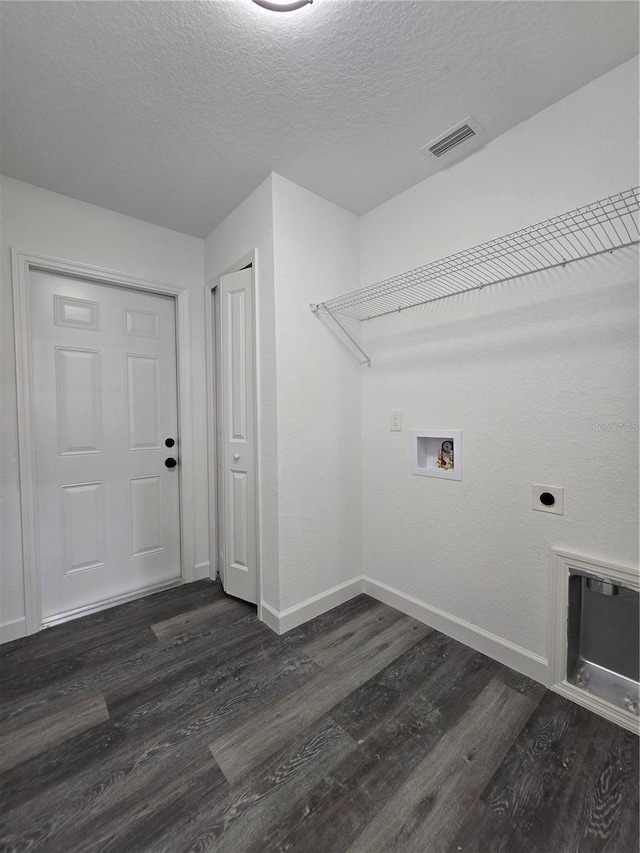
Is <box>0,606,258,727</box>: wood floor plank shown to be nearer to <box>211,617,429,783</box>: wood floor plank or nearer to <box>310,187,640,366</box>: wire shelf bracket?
<box>211,617,429,783</box>: wood floor plank

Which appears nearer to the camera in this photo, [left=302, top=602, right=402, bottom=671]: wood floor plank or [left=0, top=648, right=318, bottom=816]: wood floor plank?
[left=0, top=648, right=318, bottom=816]: wood floor plank

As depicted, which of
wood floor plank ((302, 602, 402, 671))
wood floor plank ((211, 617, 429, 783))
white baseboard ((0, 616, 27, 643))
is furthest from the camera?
white baseboard ((0, 616, 27, 643))

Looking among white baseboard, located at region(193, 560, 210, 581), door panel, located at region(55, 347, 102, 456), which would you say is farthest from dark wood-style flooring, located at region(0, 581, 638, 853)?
door panel, located at region(55, 347, 102, 456)

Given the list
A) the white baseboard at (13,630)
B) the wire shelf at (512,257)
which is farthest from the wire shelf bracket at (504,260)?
the white baseboard at (13,630)

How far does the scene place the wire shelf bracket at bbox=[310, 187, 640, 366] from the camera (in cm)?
129

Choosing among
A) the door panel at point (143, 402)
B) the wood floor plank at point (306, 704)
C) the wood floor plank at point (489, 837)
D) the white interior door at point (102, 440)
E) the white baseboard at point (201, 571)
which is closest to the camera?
the wood floor plank at point (489, 837)

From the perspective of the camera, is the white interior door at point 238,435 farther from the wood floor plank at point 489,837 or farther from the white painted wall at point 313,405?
the wood floor plank at point 489,837

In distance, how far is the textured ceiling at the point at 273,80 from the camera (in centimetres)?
116

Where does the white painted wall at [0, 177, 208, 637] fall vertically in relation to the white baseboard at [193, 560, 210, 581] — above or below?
above

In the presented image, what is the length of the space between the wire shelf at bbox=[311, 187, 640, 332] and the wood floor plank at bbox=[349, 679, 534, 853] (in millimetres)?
1763

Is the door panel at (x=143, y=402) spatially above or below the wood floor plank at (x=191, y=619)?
above

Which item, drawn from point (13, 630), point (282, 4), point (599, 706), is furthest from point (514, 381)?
point (13, 630)

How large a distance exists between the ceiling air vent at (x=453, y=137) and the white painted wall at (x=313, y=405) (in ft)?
2.12

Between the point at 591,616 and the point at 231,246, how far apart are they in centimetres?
271
